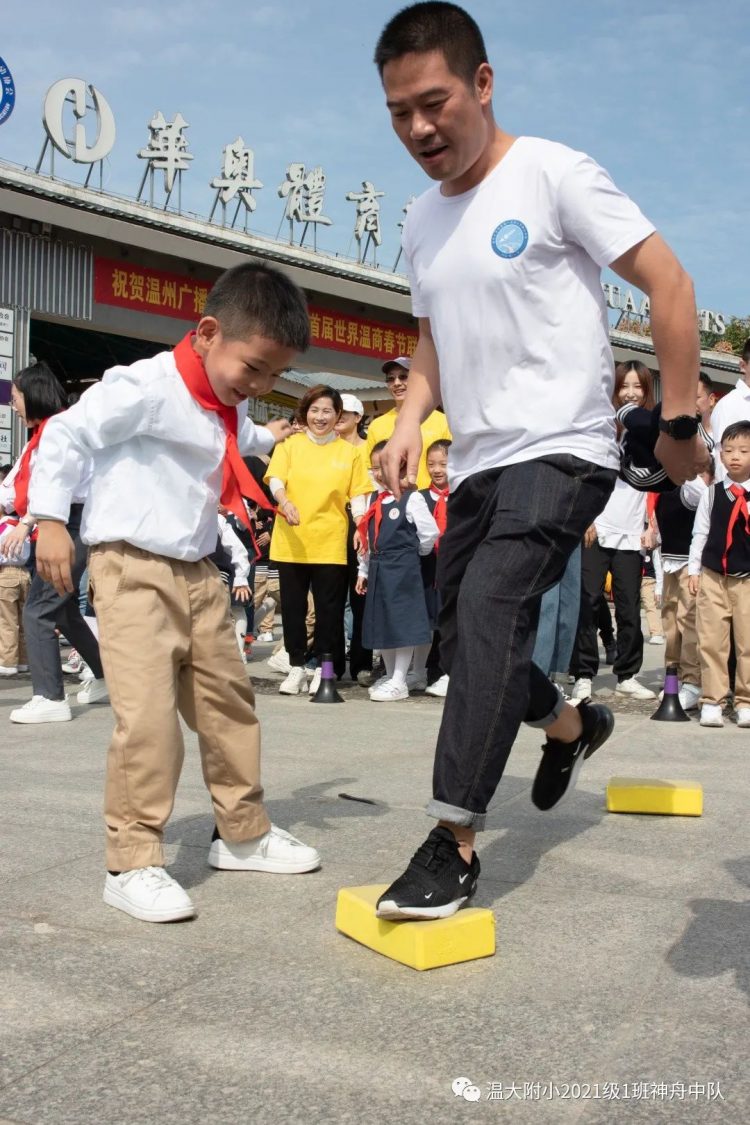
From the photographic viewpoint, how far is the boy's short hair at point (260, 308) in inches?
124

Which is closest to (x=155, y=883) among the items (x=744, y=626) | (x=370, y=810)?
(x=370, y=810)

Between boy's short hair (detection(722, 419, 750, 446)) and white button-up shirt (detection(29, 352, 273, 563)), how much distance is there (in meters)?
4.14

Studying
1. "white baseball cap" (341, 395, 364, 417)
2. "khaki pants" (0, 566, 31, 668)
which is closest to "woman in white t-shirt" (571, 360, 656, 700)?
"white baseball cap" (341, 395, 364, 417)

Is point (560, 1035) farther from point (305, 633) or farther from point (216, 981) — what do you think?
point (305, 633)

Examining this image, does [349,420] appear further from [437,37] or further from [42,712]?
[437,37]

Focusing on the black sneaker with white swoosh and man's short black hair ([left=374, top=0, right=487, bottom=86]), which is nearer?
the black sneaker with white swoosh

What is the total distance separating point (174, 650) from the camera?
3158 millimetres

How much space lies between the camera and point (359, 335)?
20031 millimetres

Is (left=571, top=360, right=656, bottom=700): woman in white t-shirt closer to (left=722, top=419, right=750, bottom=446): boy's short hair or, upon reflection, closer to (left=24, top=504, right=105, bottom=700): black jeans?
(left=722, top=419, right=750, bottom=446): boy's short hair

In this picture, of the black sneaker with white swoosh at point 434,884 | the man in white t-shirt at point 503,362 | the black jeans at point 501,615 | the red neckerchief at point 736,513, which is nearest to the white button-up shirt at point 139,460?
the man in white t-shirt at point 503,362

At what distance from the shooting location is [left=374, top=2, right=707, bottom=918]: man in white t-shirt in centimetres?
278

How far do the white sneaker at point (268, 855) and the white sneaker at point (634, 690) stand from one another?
4799 millimetres

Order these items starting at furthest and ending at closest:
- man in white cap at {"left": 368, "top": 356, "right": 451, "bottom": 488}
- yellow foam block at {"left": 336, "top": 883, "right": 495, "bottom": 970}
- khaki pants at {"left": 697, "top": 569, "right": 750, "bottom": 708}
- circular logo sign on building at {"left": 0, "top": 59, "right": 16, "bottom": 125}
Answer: circular logo sign on building at {"left": 0, "top": 59, "right": 16, "bottom": 125} < man in white cap at {"left": 368, "top": 356, "right": 451, "bottom": 488} < khaki pants at {"left": 697, "top": 569, "right": 750, "bottom": 708} < yellow foam block at {"left": 336, "top": 883, "right": 495, "bottom": 970}

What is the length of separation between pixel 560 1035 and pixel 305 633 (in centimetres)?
595
